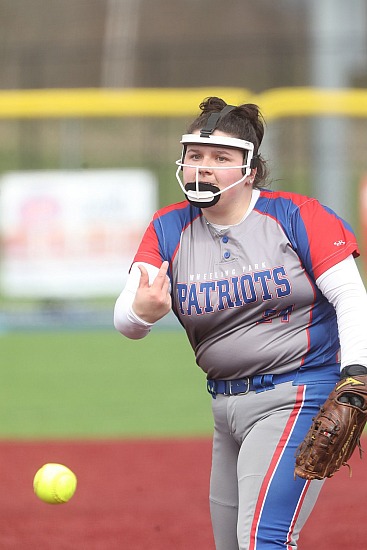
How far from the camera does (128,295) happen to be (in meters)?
3.55

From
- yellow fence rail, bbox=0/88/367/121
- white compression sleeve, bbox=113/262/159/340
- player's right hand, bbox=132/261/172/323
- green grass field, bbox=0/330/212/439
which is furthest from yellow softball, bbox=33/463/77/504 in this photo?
yellow fence rail, bbox=0/88/367/121

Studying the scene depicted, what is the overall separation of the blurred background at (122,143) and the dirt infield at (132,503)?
9.06 feet

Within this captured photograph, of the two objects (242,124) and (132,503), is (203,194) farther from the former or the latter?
(132,503)

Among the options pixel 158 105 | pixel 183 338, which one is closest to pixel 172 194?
pixel 158 105

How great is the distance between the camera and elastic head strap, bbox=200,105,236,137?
3613 mm

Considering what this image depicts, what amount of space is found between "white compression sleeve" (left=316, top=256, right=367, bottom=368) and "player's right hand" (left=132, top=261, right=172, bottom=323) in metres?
0.52

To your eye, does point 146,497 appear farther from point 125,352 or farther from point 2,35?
point 2,35

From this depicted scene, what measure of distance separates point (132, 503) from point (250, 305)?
Result: 265cm

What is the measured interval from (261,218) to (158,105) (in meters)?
13.1

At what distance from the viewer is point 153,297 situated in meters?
3.39

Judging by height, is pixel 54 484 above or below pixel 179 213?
below

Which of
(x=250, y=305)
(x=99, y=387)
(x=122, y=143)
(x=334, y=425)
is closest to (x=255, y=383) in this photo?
(x=250, y=305)

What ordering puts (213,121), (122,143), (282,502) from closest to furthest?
1. (282,502)
2. (213,121)
3. (122,143)

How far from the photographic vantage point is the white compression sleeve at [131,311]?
352cm
